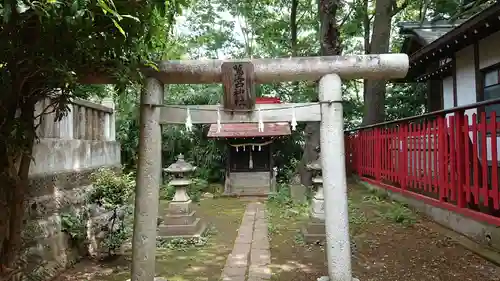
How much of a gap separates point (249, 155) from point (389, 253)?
10.2 metres

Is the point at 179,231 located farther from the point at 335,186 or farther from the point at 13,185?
the point at 335,186

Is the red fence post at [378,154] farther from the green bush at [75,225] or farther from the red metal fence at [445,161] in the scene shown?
the green bush at [75,225]

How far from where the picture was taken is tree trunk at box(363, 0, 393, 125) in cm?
1148

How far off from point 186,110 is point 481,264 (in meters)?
4.32

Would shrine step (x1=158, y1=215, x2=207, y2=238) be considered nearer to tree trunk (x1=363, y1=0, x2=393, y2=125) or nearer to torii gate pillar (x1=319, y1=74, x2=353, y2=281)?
torii gate pillar (x1=319, y1=74, x2=353, y2=281)

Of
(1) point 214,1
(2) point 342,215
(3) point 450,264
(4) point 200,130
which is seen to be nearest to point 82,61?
(2) point 342,215

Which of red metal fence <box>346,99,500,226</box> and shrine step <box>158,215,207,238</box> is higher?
red metal fence <box>346,99,500,226</box>

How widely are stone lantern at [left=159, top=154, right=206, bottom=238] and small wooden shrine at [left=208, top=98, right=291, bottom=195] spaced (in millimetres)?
5857

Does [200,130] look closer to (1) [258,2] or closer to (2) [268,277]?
(1) [258,2]

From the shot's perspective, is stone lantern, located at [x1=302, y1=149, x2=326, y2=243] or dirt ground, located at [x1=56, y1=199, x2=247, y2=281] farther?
stone lantern, located at [x1=302, y1=149, x2=326, y2=243]

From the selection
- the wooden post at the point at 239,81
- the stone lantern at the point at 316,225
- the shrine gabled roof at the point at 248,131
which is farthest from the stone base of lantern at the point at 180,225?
the shrine gabled roof at the point at 248,131

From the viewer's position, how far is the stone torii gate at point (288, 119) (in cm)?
409

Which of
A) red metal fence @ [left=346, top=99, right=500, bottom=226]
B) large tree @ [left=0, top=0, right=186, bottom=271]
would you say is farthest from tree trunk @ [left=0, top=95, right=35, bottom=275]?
red metal fence @ [left=346, top=99, right=500, bottom=226]

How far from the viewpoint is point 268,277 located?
4938mm
